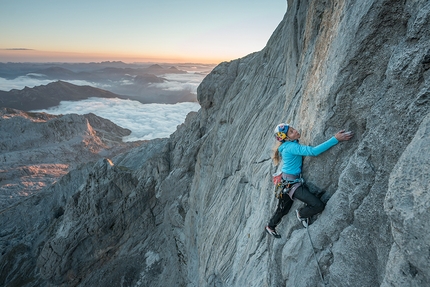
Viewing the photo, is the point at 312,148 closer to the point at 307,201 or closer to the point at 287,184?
the point at 287,184

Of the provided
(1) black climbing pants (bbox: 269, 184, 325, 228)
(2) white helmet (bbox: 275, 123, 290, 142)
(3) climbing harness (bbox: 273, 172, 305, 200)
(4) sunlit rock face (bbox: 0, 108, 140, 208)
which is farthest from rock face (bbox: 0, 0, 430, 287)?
(4) sunlit rock face (bbox: 0, 108, 140, 208)

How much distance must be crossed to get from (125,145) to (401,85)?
154335mm

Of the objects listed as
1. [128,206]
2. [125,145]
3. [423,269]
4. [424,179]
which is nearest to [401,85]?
[424,179]

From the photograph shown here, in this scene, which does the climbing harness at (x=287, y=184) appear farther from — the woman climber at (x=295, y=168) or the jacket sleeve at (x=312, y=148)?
the jacket sleeve at (x=312, y=148)

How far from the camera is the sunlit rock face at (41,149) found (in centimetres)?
8691

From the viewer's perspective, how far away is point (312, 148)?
649 centimetres

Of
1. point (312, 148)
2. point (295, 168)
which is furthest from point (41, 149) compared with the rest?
point (312, 148)

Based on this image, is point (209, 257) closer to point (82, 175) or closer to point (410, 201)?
point (410, 201)

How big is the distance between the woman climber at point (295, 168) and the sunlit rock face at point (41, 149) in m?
90.0

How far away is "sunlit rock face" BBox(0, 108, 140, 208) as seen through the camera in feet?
285

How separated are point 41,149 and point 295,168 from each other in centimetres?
13315

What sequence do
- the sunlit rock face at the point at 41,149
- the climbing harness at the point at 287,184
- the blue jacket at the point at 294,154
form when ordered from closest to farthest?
the blue jacket at the point at 294,154 < the climbing harness at the point at 287,184 < the sunlit rock face at the point at 41,149

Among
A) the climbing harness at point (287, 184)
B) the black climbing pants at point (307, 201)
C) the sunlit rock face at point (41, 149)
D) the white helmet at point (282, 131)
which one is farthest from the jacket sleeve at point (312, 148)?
the sunlit rock face at point (41, 149)

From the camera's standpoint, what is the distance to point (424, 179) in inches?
156
